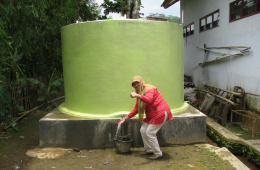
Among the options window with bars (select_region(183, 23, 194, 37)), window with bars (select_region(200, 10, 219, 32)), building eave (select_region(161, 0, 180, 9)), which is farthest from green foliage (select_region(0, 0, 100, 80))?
building eave (select_region(161, 0, 180, 9))

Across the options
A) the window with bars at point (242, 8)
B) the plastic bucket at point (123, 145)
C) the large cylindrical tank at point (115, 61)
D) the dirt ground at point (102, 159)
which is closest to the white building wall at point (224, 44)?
the window with bars at point (242, 8)

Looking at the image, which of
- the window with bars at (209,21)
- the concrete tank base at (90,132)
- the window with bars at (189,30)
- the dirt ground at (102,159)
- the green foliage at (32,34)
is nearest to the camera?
the dirt ground at (102,159)

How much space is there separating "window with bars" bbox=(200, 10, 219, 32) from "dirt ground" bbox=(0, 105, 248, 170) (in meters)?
7.59

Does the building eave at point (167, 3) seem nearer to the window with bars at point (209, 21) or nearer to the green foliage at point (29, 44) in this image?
the window with bars at point (209, 21)

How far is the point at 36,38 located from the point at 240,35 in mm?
7222

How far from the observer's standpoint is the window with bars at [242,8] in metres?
7.23

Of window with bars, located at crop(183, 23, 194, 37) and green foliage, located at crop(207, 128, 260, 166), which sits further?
window with bars, located at crop(183, 23, 194, 37)

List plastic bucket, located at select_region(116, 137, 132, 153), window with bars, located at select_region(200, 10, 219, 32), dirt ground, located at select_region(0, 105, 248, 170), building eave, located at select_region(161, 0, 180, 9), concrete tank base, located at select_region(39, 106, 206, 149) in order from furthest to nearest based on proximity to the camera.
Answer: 1. building eave, located at select_region(161, 0, 180, 9)
2. window with bars, located at select_region(200, 10, 219, 32)
3. concrete tank base, located at select_region(39, 106, 206, 149)
4. plastic bucket, located at select_region(116, 137, 132, 153)
5. dirt ground, located at select_region(0, 105, 248, 170)

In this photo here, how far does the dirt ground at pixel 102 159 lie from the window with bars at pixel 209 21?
7.59m

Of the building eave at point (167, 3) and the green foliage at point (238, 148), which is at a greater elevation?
the building eave at point (167, 3)

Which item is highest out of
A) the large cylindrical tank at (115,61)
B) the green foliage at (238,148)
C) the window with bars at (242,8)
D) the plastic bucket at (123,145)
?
the window with bars at (242,8)

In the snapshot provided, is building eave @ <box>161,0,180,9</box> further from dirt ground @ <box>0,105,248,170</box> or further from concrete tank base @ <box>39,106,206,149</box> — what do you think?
dirt ground @ <box>0,105,248,170</box>

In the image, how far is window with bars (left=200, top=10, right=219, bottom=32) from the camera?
10.3 m

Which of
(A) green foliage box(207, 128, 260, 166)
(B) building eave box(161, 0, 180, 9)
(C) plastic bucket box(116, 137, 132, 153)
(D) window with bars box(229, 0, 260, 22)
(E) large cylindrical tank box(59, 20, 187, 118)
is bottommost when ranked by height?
(A) green foliage box(207, 128, 260, 166)
